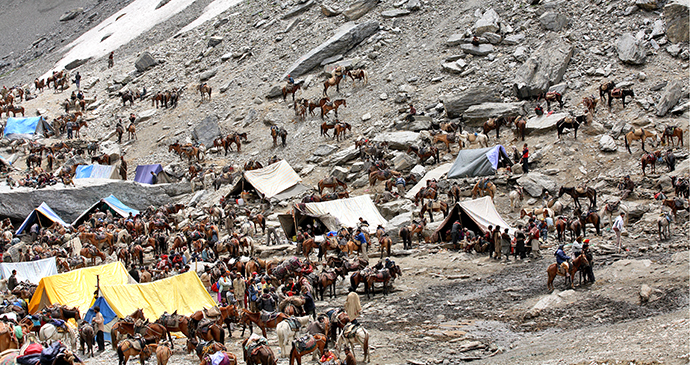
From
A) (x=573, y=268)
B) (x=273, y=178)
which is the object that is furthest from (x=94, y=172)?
(x=573, y=268)

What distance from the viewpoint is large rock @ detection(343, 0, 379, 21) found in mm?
46844

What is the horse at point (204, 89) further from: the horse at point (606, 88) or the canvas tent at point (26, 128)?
the horse at point (606, 88)

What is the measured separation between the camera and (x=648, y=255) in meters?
18.0

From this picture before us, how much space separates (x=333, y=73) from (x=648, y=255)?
2647 centimetres

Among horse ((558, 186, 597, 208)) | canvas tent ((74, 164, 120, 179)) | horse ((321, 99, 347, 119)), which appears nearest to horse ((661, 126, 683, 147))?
horse ((558, 186, 597, 208))

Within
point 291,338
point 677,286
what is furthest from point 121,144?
point 677,286

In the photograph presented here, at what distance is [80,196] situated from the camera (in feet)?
117

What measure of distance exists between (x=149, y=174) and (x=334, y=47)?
598 inches

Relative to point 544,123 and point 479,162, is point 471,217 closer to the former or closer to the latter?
point 479,162

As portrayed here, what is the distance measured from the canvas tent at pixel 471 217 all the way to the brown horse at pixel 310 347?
11182mm

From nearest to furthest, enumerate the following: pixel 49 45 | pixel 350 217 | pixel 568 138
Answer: pixel 350 217 → pixel 568 138 → pixel 49 45

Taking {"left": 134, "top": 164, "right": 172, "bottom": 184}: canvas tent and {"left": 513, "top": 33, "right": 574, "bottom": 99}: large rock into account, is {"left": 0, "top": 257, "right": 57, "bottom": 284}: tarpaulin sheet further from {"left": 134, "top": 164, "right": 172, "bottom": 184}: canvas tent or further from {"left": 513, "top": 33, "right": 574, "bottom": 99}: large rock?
{"left": 513, "top": 33, "right": 574, "bottom": 99}: large rock

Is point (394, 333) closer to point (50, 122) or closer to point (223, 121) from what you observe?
point (223, 121)

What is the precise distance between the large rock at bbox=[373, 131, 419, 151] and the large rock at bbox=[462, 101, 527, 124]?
3047mm
